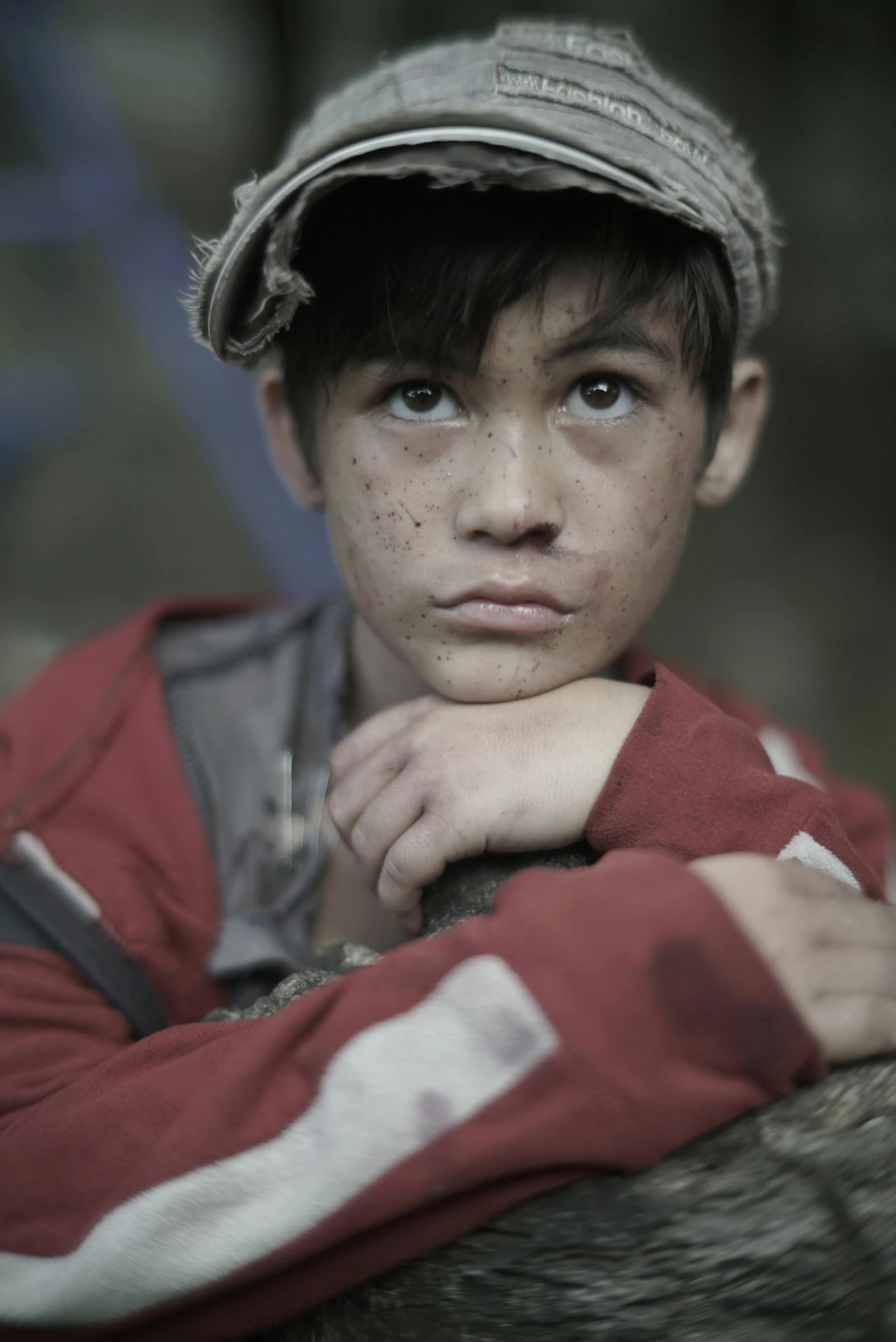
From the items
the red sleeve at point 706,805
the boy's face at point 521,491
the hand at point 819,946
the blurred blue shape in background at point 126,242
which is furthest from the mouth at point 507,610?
the blurred blue shape in background at point 126,242

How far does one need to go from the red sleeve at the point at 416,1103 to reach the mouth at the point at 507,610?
27 centimetres

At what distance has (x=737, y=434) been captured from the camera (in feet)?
4.09

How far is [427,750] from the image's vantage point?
990mm

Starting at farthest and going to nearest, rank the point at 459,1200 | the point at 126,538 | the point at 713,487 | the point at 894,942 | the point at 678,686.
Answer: the point at 126,538 → the point at 713,487 → the point at 678,686 → the point at 894,942 → the point at 459,1200

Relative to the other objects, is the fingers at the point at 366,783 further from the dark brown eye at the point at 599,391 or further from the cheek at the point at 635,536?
the dark brown eye at the point at 599,391

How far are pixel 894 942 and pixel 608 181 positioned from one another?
571mm

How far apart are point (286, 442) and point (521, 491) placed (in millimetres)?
387

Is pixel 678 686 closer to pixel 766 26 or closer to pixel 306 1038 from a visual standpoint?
pixel 306 1038

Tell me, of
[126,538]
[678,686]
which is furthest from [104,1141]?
[126,538]

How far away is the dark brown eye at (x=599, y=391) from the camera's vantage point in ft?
3.26

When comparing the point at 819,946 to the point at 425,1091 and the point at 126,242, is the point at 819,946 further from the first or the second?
the point at 126,242

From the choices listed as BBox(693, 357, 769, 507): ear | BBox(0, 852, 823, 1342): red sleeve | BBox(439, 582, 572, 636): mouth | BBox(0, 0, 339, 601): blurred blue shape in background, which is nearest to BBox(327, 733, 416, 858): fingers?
BBox(439, 582, 572, 636): mouth

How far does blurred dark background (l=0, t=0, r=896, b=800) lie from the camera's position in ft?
7.70

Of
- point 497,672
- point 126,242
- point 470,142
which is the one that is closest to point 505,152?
point 470,142
